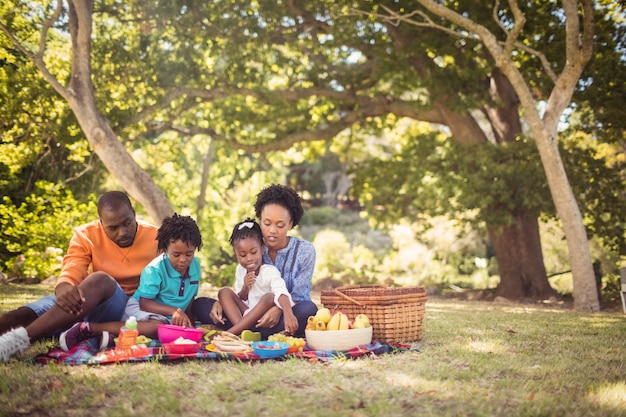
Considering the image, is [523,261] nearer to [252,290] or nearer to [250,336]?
[252,290]

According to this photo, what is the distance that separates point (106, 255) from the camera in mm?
4715

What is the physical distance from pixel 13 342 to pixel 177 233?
4.73ft

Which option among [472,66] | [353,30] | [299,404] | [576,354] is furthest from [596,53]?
[299,404]

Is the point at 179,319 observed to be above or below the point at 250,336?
above

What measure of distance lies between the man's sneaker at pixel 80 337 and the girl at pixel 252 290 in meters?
0.98

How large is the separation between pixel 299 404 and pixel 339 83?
33.4 feet

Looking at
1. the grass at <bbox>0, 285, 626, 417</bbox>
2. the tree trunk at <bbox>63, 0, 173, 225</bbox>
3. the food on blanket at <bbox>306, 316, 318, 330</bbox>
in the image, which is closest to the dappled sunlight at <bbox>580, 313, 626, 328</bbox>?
the grass at <bbox>0, 285, 626, 417</bbox>

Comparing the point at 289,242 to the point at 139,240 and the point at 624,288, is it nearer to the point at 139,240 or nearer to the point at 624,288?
the point at 139,240

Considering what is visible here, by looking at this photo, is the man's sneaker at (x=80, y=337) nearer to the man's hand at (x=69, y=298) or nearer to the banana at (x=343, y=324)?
the man's hand at (x=69, y=298)

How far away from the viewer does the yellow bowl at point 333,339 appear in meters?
4.20

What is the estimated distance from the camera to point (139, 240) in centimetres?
487

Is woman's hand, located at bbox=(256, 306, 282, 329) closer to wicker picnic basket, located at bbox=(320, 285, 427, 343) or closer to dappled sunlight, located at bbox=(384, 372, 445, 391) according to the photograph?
wicker picnic basket, located at bbox=(320, 285, 427, 343)

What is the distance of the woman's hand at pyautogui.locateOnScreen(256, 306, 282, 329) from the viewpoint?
14.7 ft

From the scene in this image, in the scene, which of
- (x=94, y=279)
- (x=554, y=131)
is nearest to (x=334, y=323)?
(x=94, y=279)
